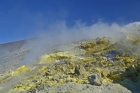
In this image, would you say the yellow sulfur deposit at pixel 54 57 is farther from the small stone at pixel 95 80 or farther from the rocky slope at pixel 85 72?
the small stone at pixel 95 80

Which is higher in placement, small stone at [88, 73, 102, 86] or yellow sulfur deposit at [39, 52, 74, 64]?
yellow sulfur deposit at [39, 52, 74, 64]

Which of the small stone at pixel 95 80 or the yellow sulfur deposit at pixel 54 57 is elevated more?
the yellow sulfur deposit at pixel 54 57

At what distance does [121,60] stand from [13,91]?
1006 centimetres

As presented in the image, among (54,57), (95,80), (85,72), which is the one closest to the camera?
(95,80)

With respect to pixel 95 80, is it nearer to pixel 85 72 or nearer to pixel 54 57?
pixel 85 72

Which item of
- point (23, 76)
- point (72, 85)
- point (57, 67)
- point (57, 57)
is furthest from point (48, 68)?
point (72, 85)

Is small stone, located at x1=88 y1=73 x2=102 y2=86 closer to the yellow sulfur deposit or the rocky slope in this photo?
the rocky slope

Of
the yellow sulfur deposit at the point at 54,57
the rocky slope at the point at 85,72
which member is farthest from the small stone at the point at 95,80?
the yellow sulfur deposit at the point at 54,57

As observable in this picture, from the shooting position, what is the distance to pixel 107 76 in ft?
51.9

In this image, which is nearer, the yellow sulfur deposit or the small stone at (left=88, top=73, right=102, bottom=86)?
the small stone at (left=88, top=73, right=102, bottom=86)

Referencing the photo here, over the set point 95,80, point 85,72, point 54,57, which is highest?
point 54,57

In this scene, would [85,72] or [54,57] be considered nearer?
[85,72]

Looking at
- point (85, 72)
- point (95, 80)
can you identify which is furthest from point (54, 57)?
point (95, 80)

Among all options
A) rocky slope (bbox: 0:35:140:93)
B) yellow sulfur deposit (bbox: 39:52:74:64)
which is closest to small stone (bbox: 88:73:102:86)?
rocky slope (bbox: 0:35:140:93)
